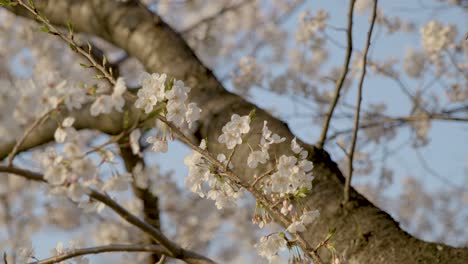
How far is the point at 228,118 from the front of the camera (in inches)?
73.9

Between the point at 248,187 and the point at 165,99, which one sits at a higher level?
the point at 165,99

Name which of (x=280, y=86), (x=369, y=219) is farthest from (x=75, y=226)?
(x=369, y=219)

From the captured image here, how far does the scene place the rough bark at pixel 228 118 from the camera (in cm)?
137

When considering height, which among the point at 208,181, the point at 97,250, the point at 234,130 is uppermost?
the point at 234,130

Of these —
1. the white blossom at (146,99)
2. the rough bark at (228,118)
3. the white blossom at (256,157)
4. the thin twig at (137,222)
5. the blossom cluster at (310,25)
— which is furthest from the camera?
the blossom cluster at (310,25)

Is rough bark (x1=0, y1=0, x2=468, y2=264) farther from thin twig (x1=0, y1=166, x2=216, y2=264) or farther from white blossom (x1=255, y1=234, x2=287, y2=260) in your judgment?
thin twig (x1=0, y1=166, x2=216, y2=264)

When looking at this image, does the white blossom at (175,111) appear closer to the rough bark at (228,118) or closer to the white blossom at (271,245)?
the white blossom at (271,245)

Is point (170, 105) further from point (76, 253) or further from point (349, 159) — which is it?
point (349, 159)

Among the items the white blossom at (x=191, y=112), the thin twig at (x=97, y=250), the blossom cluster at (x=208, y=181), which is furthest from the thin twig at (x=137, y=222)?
the white blossom at (x=191, y=112)

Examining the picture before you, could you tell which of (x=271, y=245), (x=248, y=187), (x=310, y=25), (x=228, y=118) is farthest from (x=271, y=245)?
(x=310, y=25)

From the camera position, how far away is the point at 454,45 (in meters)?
3.57

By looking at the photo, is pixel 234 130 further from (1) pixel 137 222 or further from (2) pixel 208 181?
(1) pixel 137 222

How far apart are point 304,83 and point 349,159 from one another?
2.93 metres

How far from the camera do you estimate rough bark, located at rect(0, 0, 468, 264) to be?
1366 millimetres
